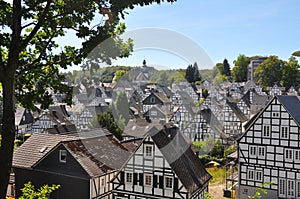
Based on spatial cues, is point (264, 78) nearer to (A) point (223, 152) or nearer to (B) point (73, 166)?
(A) point (223, 152)

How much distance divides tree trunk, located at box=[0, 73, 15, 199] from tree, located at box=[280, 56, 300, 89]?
70042 mm

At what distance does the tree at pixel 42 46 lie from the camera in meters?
6.08

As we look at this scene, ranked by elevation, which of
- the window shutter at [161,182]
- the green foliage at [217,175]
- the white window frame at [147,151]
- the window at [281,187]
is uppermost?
the white window frame at [147,151]

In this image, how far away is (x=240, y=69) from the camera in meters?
92.2

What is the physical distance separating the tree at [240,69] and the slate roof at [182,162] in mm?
77291

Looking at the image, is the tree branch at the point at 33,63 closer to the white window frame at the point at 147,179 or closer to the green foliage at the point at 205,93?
the white window frame at the point at 147,179

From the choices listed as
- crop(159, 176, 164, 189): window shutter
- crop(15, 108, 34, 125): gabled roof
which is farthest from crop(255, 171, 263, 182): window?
crop(15, 108, 34, 125): gabled roof

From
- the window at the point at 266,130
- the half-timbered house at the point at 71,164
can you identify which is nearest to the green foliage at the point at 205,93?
the window at the point at 266,130

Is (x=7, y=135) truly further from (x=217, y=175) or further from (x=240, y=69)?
(x=240, y=69)

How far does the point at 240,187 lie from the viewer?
19.2 metres

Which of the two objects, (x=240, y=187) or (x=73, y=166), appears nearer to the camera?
(x=73, y=166)

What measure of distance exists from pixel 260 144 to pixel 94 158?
903 centimetres

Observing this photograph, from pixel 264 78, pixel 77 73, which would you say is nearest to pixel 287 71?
pixel 264 78

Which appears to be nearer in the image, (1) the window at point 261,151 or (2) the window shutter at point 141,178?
(2) the window shutter at point 141,178
